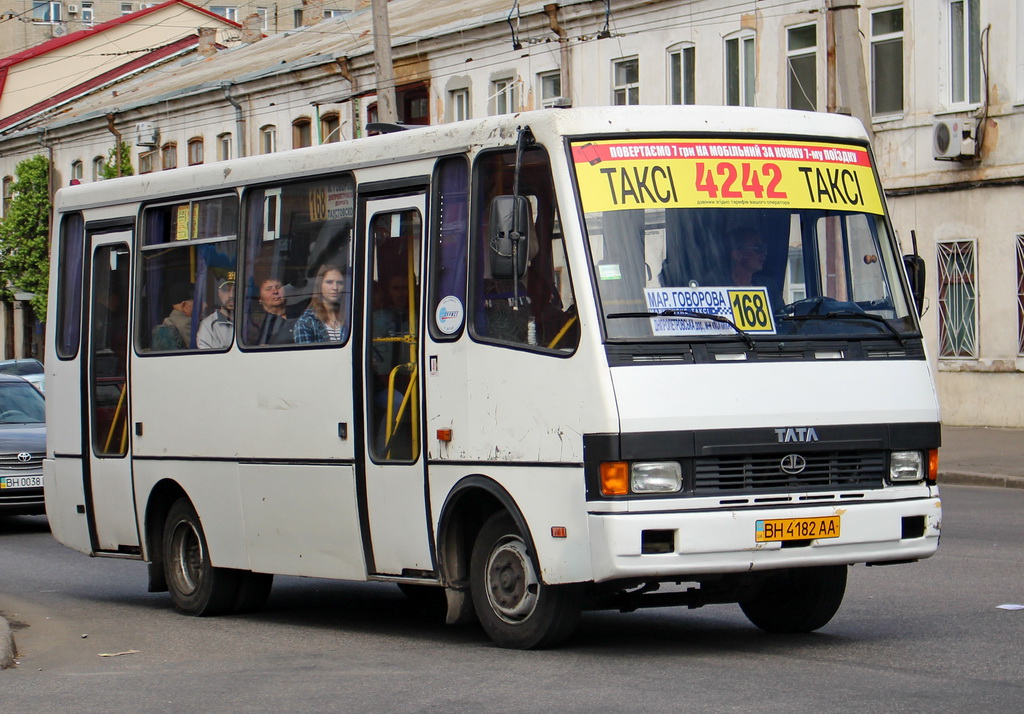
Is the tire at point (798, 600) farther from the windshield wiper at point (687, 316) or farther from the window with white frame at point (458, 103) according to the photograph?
the window with white frame at point (458, 103)

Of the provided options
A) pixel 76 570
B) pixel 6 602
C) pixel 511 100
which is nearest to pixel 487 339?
pixel 6 602

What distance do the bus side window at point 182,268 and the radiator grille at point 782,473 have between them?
13.2 ft

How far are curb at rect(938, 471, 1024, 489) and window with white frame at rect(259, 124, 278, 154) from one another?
100 ft

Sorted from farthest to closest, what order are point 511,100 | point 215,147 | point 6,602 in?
1. point 215,147
2. point 511,100
3. point 6,602

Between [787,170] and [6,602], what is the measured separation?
6562mm

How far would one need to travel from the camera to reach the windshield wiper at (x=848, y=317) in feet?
30.2

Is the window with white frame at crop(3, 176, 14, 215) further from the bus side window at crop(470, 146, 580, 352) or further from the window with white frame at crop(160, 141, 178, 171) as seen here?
the bus side window at crop(470, 146, 580, 352)

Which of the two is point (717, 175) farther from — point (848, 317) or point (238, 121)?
point (238, 121)

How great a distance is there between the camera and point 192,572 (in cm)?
1220

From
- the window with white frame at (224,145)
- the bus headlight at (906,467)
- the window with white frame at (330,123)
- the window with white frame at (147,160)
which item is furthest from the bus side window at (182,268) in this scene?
the window with white frame at (147,160)

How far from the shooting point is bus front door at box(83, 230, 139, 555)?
1267cm

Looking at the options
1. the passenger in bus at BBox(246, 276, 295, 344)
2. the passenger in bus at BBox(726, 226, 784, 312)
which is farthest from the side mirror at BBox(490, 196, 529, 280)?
the passenger in bus at BBox(246, 276, 295, 344)

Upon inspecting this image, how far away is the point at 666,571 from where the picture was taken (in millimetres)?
8617

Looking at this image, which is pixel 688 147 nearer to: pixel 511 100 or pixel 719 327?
pixel 719 327
